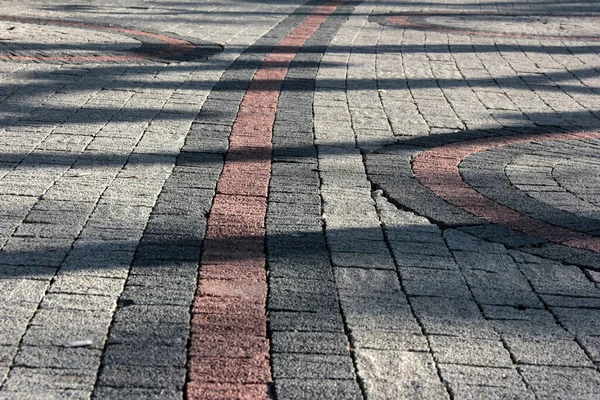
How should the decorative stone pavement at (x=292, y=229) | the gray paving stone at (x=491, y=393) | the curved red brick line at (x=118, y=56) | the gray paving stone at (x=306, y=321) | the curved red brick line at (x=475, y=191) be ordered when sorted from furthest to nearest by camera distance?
1. the curved red brick line at (x=118, y=56)
2. the curved red brick line at (x=475, y=191)
3. the gray paving stone at (x=306, y=321)
4. the decorative stone pavement at (x=292, y=229)
5. the gray paving stone at (x=491, y=393)

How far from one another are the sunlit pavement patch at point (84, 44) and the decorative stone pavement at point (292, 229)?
0.08m

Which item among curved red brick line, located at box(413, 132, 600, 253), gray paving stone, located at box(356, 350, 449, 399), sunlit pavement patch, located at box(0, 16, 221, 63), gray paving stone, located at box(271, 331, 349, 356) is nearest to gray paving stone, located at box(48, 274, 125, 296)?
gray paving stone, located at box(271, 331, 349, 356)

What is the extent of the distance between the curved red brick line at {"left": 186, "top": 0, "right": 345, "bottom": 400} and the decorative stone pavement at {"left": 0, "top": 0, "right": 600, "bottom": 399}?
0.04 feet

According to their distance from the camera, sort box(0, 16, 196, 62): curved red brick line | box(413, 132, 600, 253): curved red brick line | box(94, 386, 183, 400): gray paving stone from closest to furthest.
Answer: box(94, 386, 183, 400): gray paving stone
box(413, 132, 600, 253): curved red brick line
box(0, 16, 196, 62): curved red brick line

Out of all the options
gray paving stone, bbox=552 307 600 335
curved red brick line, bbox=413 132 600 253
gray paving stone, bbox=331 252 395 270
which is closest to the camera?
gray paving stone, bbox=552 307 600 335

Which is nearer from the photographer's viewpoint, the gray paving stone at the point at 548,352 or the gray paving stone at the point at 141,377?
the gray paving stone at the point at 141,377

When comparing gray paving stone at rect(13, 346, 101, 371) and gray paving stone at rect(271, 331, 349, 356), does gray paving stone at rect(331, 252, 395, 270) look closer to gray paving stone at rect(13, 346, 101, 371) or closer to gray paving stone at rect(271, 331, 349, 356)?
gray paving stone at rect(271, 331, 349, 356)

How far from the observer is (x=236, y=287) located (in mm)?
3715

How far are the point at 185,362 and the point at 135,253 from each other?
1035 mm

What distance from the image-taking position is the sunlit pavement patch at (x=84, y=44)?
8945 mm

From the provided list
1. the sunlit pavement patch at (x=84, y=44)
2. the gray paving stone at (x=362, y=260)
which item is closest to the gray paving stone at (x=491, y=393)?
the gray paving stone at (x=362, y=260)

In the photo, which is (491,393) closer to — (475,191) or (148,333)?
(148,333)

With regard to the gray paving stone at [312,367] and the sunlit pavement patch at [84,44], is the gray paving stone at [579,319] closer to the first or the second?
the gray paving stone at [312,367]

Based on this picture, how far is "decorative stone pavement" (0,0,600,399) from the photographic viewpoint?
10.2 feet
